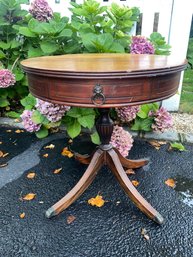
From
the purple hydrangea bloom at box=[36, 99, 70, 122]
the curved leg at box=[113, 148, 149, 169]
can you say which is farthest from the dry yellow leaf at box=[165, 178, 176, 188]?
the purple hydrangea bloom at box=[36, 99, 70, 122]

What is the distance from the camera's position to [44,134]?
A: 2.08m

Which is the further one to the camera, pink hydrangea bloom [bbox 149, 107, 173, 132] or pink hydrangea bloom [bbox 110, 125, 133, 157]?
pink hydrangea bloom [bbox 149, 107, 173, 132]

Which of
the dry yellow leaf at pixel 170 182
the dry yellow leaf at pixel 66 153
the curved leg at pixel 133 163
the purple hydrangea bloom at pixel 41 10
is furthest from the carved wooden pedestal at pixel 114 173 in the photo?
the purple hydrangea bloom at pixel 41 10

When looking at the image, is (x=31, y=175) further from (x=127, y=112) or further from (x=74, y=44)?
(x=74, y=44)

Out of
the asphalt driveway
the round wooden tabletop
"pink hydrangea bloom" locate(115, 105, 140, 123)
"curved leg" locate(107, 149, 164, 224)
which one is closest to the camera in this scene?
the round wooden tabletop

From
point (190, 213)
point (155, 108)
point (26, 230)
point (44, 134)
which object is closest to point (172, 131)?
point (155, 108)

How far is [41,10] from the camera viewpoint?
2016 millimetres

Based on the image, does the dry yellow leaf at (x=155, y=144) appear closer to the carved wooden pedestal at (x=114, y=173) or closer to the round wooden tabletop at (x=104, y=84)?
the carved wooden pedestal at (x=114, y=173)

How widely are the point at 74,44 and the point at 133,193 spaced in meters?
1.17

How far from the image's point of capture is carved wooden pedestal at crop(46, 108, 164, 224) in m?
1.28

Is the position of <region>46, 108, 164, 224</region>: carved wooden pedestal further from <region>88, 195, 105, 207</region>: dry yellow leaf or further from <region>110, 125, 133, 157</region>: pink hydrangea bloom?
<region>110, 125, 133, 157</region>: pink hydrangea bloom

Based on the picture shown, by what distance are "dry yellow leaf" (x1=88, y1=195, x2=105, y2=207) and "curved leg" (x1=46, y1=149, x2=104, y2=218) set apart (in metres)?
0.09

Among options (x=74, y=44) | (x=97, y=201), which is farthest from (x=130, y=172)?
(x=74, y=44)

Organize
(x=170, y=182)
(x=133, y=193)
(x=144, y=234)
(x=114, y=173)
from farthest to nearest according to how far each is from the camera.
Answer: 1. (x=170, y=182)
2. (x=114, y=173)
3. (x=133, y=193)
4. (x=144, y=234)
